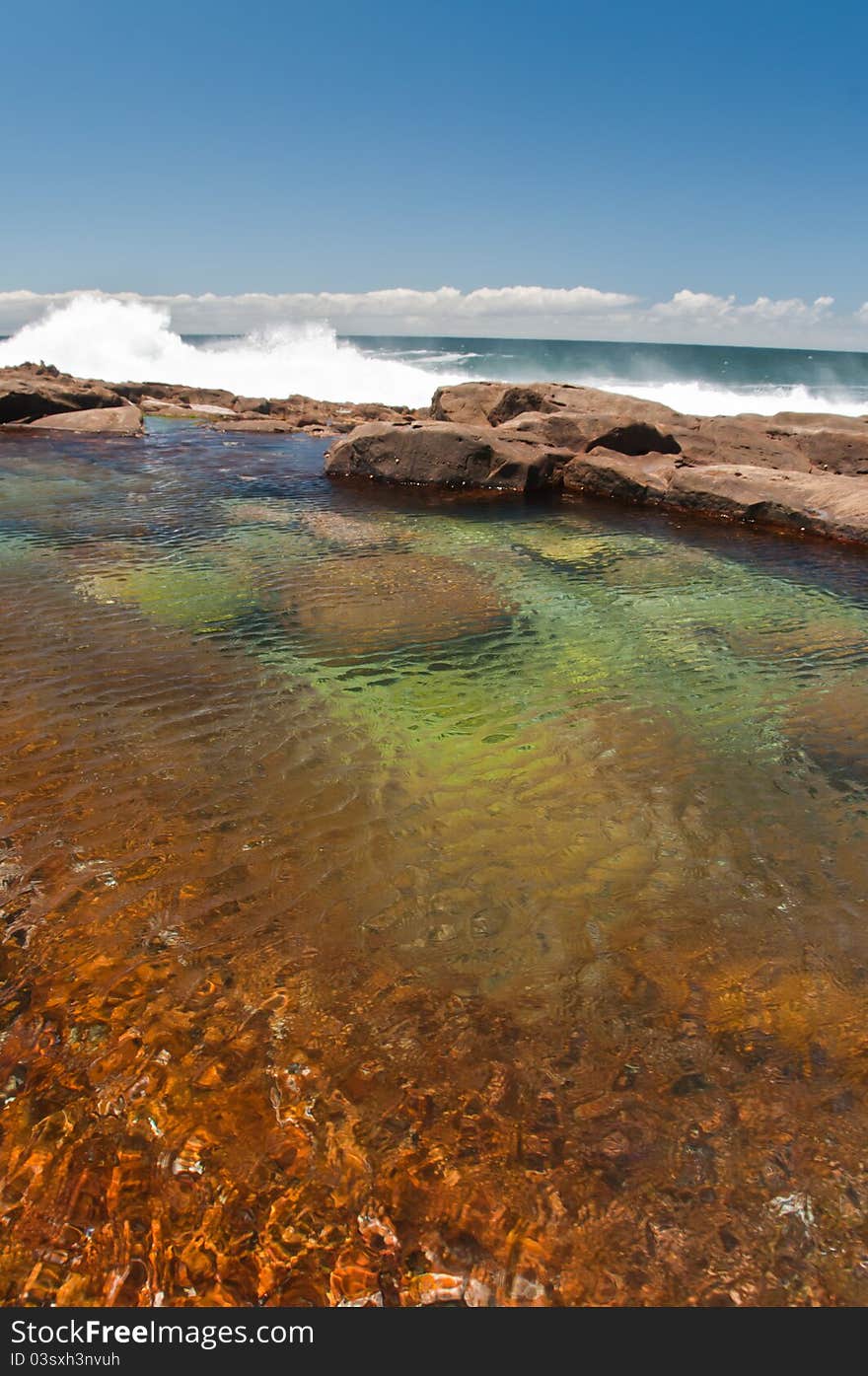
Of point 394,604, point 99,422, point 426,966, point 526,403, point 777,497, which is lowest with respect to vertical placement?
point 426,966

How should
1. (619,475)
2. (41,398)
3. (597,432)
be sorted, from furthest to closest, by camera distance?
1. (41,398)
2. (597,432)
3. (619,475)

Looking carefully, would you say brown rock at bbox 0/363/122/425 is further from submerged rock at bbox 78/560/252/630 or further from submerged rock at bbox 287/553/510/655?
submerged rock at bbox 287/553/510/655

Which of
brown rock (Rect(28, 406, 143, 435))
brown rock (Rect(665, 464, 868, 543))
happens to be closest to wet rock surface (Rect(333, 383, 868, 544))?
brown rock (Rect(665, 464, 868, 543))

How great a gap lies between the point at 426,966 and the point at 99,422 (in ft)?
91.4

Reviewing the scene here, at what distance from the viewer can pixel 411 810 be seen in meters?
5.50

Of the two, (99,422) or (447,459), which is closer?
(447,459)

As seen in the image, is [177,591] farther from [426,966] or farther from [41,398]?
[41,398]

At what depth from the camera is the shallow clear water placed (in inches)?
110

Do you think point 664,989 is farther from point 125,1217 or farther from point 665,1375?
point 125,1217

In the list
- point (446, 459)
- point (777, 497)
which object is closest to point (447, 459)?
point (446, 459)

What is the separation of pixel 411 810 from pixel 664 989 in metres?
2.24

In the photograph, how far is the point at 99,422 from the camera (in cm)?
2631

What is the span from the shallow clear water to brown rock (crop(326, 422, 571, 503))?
37.0 ft

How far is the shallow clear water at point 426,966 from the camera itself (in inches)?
110
